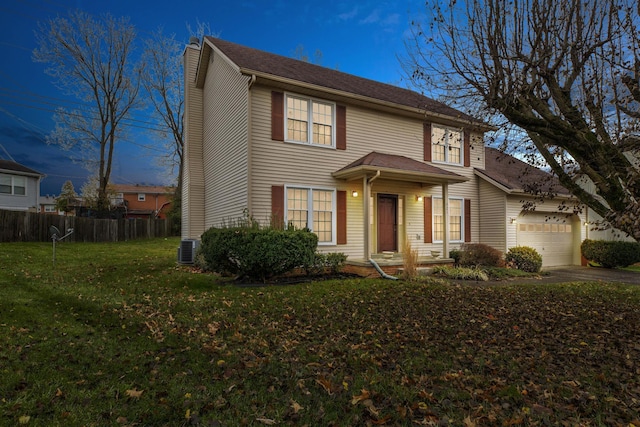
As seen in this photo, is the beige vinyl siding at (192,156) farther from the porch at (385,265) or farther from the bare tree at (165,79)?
the bare tree at (165,79)

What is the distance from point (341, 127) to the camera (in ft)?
36.8

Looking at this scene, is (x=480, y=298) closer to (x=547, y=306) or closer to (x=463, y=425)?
(x=547, y=306)

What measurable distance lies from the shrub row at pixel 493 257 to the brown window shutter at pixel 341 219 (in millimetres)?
3902

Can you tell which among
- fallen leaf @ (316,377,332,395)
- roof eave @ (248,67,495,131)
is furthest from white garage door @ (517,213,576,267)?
fallen leaf @ (316,377,332,395)

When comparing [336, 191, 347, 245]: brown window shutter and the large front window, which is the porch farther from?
the large front window

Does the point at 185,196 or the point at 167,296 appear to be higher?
the point at 185,196

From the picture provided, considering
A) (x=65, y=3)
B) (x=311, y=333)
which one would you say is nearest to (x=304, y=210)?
(x=311, y=333)

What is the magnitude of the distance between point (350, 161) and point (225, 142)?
4.13 metres

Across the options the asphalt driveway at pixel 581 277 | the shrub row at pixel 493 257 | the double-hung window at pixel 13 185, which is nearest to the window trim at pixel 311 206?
the shrub row at pixel 493 257

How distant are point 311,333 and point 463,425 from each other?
2.56 m

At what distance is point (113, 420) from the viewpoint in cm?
264

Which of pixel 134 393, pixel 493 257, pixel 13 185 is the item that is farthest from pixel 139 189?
pixel 134 393

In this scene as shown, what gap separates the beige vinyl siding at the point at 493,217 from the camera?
43.8 feet

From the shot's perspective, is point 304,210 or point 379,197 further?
point 379,197
